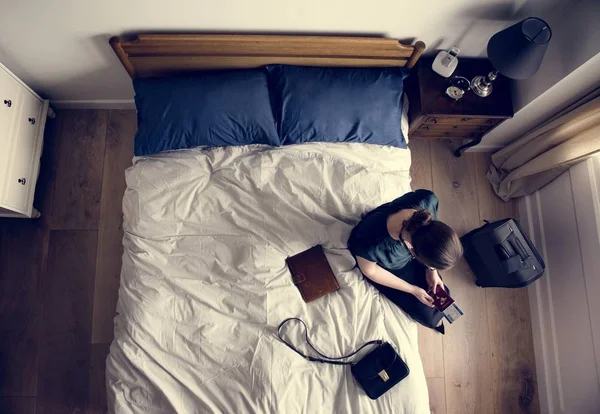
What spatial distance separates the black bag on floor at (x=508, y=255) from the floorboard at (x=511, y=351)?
288 millimetres

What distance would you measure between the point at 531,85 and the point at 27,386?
117 inches

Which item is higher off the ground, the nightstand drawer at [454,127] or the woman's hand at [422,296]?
the nightstand drawer at [454,127]

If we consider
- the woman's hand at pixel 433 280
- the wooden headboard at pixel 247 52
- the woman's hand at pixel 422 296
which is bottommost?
the woman's hand at pixel 422 296

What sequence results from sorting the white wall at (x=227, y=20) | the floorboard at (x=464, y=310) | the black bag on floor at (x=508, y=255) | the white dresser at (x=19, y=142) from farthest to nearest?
the floorboard at (x=464, y=310)
the black bag on floor at (x=508, y=255)
the white dresser at (x=19, y=142)
the white wall at (x=227, y=20)

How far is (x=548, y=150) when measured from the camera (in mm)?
2135

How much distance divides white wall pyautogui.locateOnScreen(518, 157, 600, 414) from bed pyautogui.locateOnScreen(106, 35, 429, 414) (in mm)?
913

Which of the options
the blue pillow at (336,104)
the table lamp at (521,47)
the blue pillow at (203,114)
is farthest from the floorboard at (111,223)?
the table lamp at (521,47)

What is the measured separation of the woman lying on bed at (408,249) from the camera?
1.46m

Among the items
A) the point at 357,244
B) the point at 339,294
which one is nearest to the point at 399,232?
the point at 357,244

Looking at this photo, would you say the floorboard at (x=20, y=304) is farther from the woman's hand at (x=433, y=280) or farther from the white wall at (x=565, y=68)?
the white wall at (x=565, y=68)

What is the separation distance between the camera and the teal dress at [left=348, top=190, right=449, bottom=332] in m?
1.70

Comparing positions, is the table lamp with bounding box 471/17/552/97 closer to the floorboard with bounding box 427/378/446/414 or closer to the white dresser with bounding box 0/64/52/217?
the floorboard with bounding box 427/378/446/414

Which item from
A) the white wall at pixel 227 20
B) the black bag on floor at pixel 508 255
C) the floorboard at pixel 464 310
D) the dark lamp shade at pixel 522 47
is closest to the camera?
the dark lamp shade at pixel 522 47

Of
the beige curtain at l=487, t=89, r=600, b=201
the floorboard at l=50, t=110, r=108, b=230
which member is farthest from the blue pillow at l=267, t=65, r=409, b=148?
the floorboard at l=50, t=110, r=108, b=230
